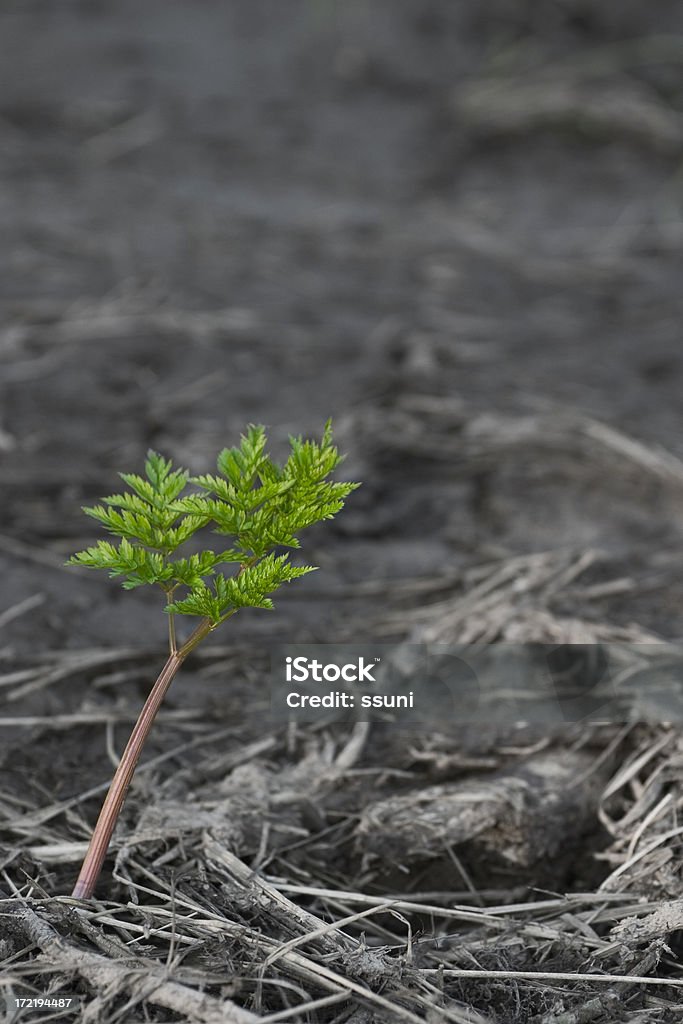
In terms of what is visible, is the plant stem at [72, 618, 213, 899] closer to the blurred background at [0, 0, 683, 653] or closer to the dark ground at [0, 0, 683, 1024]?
the dark ground at [0, 0, 683, 1024]

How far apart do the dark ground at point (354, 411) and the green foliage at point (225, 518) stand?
21.3 inches

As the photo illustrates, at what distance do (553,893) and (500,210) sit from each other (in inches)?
168

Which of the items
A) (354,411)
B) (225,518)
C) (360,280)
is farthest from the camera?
(360,280)

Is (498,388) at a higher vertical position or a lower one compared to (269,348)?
lower

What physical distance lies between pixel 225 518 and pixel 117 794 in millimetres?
501

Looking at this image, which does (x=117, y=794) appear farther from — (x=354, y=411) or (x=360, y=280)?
(x=360, y=280)

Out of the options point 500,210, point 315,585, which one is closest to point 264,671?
point 315,585

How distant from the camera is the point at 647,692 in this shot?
2137 mm

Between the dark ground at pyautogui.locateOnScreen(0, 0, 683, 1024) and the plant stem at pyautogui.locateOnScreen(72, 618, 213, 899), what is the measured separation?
0.06 metres

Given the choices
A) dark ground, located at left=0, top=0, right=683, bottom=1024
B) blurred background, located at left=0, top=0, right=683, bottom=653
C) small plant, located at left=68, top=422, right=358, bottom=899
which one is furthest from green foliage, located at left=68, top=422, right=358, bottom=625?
blurred background, located at left=0, top=0, right=683, bottom=653

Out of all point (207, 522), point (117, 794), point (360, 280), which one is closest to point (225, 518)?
point (207, 522)

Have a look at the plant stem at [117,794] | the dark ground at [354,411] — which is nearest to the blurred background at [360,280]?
the dark ground at [354,411]

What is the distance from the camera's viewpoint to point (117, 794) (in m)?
1.58

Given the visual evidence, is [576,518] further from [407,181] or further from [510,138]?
[510,138]
